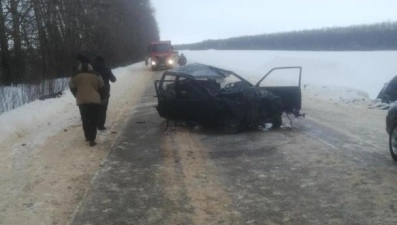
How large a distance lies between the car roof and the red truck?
27.9 metres

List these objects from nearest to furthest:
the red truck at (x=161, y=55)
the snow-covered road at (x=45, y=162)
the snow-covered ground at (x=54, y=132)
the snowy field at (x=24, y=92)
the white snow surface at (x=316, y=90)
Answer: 1. the snow-covered road at (x=45, y=162)
2. the snow-covered ground at (x=54, y=132)
3. the white snow surface at (x=316, y=90)
4. the snowy field at (x=24, y=92)
5. the red truck at (x=161, y=55)

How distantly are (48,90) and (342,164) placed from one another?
14.2 meters

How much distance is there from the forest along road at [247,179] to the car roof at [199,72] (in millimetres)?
1474

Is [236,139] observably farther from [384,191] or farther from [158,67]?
[158,67]

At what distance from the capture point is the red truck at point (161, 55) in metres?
38.0

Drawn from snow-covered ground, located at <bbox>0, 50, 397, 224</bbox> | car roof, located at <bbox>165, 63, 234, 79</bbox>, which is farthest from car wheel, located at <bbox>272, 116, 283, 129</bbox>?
car roof, located at <bbox>165, 63, 234, 79</bbox>

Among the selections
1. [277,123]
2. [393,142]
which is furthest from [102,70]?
[393,142]

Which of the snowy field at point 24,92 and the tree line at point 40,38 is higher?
the tree line at point 40,38

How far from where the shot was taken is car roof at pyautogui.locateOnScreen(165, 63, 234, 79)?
32.6 feet

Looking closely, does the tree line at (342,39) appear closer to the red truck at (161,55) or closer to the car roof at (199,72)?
the red truck at (161,55)

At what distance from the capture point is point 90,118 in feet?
27.2

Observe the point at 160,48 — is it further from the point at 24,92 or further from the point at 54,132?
the point at 54,132

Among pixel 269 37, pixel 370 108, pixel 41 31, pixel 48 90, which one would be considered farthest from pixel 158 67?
pixel 269 37

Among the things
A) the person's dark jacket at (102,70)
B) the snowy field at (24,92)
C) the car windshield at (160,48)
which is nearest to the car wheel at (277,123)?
the person's dark jacket at (102,70)
